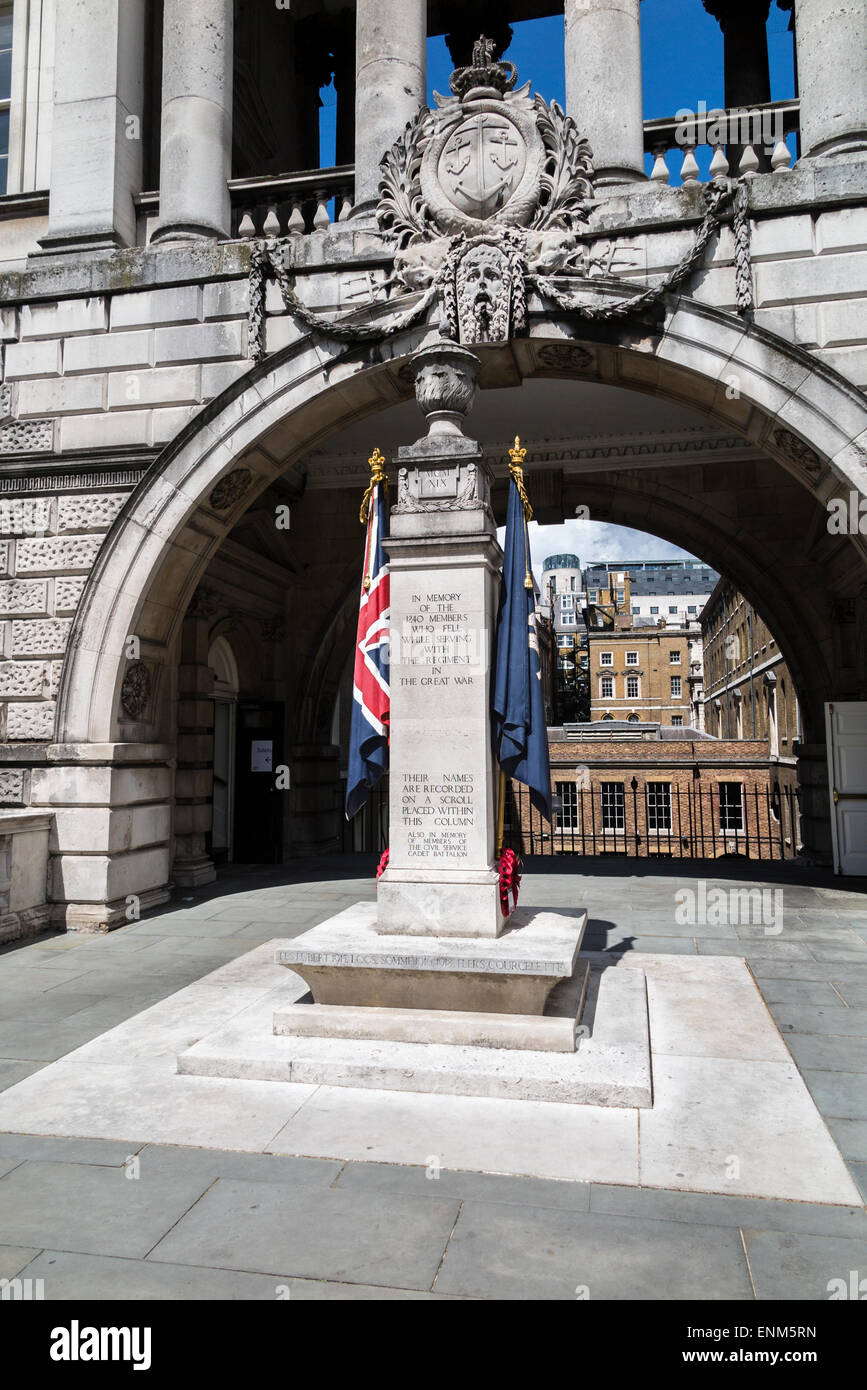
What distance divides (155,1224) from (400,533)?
446 cm

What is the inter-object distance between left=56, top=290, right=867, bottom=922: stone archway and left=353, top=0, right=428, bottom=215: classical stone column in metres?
2.55

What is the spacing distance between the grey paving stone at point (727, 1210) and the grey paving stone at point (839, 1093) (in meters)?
1.04

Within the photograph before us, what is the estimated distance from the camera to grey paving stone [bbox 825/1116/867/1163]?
170 inches

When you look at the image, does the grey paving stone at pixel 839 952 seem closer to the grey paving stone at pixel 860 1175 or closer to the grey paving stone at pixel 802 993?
the grey paving stone at pixel 802 993

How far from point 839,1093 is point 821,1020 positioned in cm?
141

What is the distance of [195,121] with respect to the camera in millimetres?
11820

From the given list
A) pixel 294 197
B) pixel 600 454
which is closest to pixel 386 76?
pixel 294 197

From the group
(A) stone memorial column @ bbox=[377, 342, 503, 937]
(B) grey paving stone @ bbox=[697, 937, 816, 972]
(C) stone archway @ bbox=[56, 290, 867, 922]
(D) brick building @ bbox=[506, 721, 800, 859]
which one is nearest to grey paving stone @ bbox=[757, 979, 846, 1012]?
→ (B) grey paving stone @ bbox=[697, 937, 816, 972]

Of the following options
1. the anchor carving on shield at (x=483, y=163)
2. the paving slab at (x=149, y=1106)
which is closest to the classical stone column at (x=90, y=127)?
the anchor carving on shield at (x=483, y=163)

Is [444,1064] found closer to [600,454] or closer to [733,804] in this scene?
[600,454]

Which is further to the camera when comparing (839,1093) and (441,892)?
(441,892)
